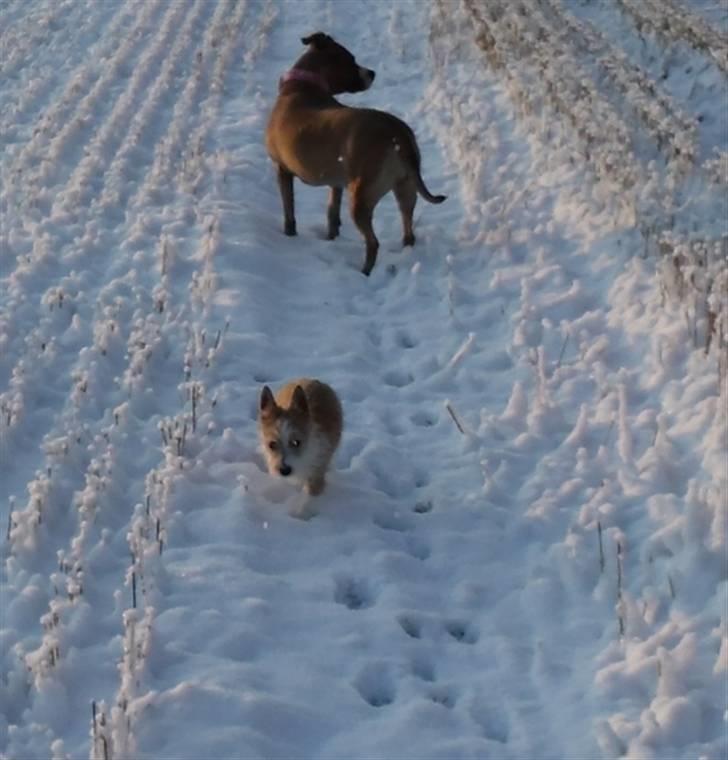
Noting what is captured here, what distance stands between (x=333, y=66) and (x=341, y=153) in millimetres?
1699

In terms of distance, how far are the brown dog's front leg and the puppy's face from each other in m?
4.03

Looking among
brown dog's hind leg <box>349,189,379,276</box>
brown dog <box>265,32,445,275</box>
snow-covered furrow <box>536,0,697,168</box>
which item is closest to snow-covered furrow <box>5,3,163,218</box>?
brown dog <box>265,32,445,275</box>

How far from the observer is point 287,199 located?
9938 mm

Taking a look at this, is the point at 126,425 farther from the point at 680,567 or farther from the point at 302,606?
the point at 680,567

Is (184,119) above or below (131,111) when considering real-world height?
above

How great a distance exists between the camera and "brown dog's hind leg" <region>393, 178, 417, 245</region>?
9.39 metres

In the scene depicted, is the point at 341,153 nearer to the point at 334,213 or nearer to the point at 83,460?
the point at 334,213

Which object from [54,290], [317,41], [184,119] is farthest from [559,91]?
[54,290]

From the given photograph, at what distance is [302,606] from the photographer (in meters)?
5.32

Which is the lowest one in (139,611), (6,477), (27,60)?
(27,60)

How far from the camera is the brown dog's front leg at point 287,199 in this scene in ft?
32.5

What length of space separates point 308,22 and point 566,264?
10.1 meters

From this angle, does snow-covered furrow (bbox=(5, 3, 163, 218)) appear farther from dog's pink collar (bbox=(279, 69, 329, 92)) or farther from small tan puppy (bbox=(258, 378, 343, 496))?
small tan puppy (bbox=(258, 378, 343, 496))

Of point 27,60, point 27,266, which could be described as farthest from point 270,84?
point 27,266
